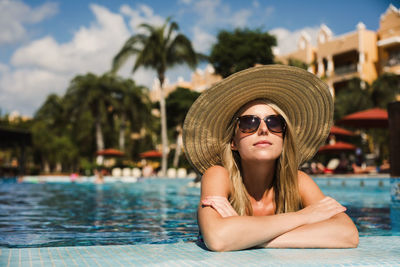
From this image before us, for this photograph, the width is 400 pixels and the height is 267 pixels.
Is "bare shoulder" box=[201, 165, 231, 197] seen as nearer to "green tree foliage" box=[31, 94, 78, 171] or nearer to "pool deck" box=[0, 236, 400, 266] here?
"pool deck" box=[0, 236, 400, 266]

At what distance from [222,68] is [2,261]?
27690 mm

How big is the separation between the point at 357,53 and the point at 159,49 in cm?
2028

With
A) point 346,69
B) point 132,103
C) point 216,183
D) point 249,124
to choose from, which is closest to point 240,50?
point 132,103

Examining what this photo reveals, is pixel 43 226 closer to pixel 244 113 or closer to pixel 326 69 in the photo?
pixel 244 113

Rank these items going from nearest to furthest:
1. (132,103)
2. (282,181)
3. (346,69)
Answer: (282,181), (132,103), (346,69)

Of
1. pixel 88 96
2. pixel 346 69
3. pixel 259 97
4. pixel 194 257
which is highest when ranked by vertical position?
pixel 346 69

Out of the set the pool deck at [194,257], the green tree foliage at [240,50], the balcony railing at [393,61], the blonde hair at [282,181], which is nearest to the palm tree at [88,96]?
the green tree foliage at [240,50]

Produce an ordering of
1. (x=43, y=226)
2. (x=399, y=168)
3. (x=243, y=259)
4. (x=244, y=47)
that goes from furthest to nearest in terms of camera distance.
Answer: (x=244, y=47) < (x=399, y=168) < (x=43, y=226) < (x=243, y=259)

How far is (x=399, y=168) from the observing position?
6.09 metres

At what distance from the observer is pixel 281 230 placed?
2.15 metres

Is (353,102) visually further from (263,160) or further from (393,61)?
(263,160)

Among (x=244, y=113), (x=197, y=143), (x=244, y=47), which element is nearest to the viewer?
(x=244, y=113)

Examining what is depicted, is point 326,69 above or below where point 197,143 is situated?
above

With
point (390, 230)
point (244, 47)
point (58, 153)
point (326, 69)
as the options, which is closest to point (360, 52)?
point (326, 69)
